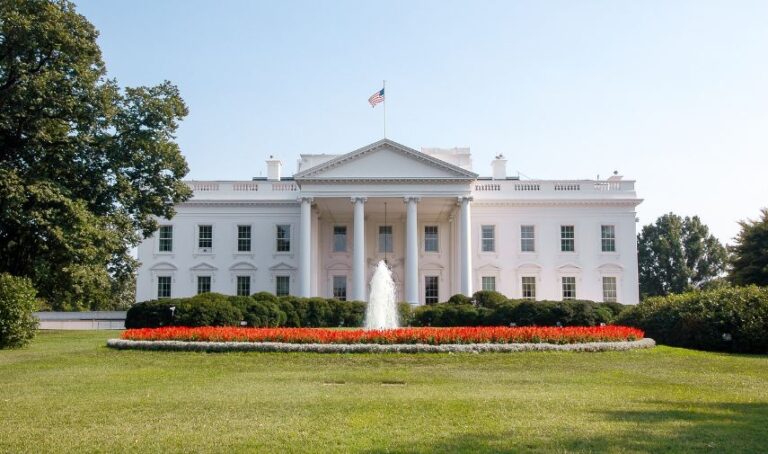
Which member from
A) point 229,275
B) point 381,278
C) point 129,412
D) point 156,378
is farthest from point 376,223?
point 129,412

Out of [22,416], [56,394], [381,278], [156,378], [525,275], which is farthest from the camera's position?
[525,275]

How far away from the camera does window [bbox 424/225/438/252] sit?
4809cm

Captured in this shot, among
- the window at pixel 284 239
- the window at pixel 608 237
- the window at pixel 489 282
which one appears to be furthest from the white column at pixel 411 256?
the window at pixel 608 237

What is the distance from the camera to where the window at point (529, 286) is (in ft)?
151

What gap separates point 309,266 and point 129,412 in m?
32.5

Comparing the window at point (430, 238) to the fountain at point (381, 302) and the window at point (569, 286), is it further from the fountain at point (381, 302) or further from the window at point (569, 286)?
the fountain at point (381, 302)

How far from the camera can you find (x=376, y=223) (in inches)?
1908

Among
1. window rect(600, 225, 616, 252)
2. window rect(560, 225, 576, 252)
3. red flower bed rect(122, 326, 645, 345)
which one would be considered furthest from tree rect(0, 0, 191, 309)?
window rect(600, 225, 616, 252)

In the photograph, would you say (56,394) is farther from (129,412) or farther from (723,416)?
(723,416)

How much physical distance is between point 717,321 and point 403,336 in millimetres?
9409

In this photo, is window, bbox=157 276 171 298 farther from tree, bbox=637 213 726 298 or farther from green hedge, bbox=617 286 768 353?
tree, bbox=637 213 726 298

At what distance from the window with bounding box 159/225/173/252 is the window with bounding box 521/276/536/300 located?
23.0 metres

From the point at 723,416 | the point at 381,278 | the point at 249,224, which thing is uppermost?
the point at 249,224

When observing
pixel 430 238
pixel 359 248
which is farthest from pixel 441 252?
pixel 359 248
